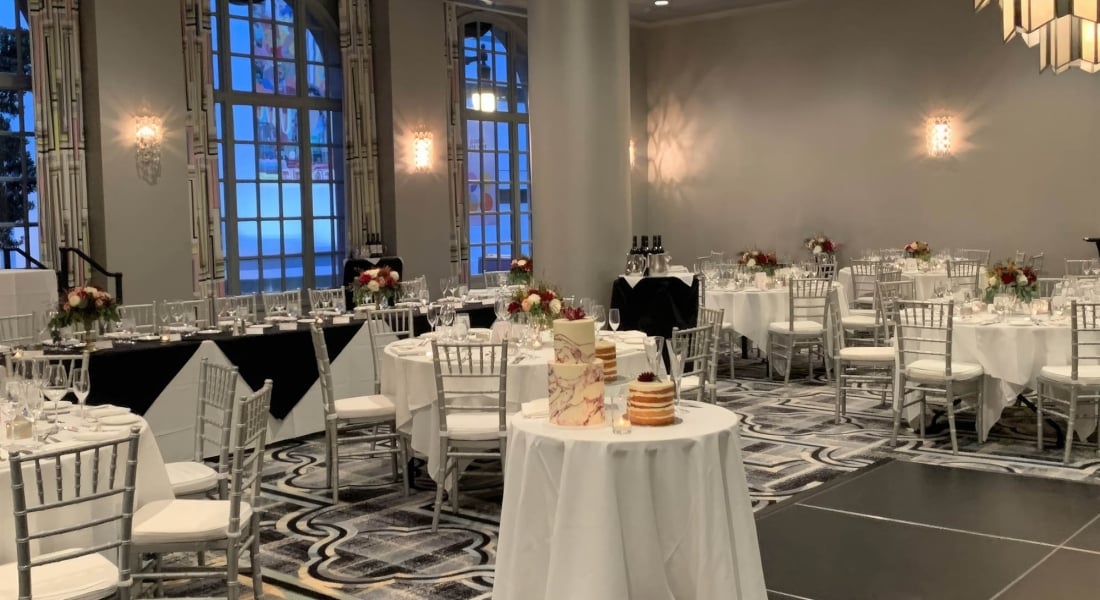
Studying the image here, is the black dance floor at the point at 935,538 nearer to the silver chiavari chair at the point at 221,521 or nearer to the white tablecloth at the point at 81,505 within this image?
the silver chiavari chair at the point at 221,521

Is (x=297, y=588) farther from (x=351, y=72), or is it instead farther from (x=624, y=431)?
(x=351, y=72)

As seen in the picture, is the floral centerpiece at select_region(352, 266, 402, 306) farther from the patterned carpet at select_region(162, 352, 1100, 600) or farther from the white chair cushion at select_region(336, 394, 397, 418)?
the white chair cushion at select_region(336, 394, 397, 418)

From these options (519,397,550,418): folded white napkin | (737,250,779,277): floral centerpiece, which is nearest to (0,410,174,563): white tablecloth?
(519,397,550,418): folded white napkin

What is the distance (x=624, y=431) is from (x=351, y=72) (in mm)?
10747

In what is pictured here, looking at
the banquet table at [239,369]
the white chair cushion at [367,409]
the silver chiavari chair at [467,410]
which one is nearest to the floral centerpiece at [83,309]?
the banquet table at [239,369]

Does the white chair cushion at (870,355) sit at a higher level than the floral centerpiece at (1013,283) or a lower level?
lower

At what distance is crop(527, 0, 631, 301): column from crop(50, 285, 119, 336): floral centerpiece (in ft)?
15.6

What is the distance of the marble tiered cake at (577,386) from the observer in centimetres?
393

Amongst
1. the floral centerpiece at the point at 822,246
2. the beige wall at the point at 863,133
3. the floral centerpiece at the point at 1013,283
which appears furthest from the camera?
the floral centerpiece at the point at 822,246

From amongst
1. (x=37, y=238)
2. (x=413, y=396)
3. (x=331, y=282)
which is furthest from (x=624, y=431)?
(x=331, y=282)

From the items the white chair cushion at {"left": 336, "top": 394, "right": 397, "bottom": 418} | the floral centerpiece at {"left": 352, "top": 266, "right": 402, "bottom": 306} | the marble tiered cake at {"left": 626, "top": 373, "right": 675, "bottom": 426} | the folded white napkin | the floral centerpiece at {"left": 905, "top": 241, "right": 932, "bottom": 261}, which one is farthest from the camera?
the floral centerpiece at {"left": 905, "top": 241, "right": 932, "bottom": 261}

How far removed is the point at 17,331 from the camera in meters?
8.47

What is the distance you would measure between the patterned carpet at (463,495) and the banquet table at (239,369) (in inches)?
14.0

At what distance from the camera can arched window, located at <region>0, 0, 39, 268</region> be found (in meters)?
11.0
